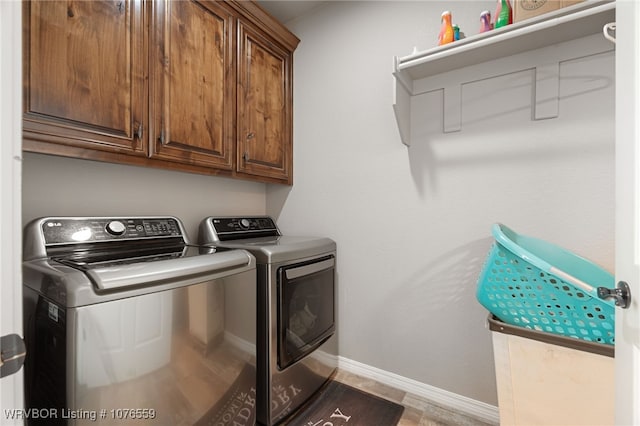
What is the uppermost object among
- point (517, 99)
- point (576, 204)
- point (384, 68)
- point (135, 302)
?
point (384, 68)

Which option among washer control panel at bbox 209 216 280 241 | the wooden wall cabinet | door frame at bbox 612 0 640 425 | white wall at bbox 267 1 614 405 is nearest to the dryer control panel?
washer control panel at bbox 209 216 280 241

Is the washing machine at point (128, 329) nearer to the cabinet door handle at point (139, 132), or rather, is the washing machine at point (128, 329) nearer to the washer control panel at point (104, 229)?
the washer control panel at point (104, 229)

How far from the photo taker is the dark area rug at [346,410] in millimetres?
1464

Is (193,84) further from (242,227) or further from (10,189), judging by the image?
(10,189)

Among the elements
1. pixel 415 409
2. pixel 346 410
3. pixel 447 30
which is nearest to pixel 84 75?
pixel 447 30

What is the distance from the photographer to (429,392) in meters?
1.64

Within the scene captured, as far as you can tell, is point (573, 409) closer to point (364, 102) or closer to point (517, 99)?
point (517, 99)

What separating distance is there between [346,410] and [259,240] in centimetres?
112

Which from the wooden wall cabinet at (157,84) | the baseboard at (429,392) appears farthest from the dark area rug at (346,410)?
the wooden wall cabinet at (157,84)

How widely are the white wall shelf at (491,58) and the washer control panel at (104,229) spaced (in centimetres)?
147

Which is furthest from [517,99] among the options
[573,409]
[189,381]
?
[189,381]

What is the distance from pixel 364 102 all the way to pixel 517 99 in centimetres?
88

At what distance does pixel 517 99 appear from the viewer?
55.3 inches

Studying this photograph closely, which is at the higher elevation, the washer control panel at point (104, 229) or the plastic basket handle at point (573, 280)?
the washer control panel at point (104, 229)
